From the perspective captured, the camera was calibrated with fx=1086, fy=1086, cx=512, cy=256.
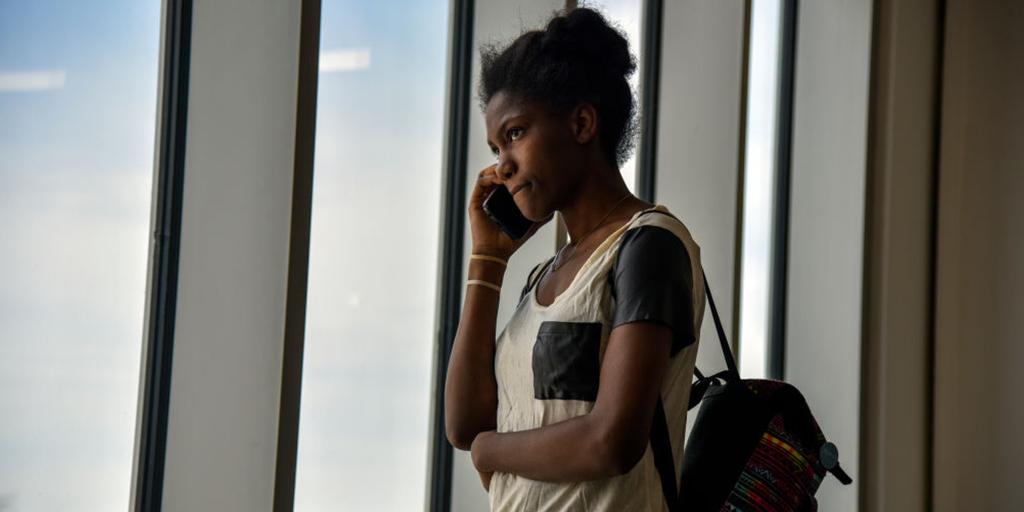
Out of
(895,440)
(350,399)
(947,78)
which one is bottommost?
(895,440)

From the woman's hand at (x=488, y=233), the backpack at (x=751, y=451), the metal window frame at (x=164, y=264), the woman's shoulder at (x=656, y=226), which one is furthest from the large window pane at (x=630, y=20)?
the woman's shoulder at (x=656, y=226)

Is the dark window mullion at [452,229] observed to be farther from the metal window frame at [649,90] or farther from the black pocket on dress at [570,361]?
the black pocket on dress at [570,361]

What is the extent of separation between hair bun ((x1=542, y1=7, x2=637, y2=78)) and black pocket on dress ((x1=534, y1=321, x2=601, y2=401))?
44cm

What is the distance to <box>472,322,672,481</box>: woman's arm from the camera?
1473 millimetres

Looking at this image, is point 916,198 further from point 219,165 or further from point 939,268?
point 219,165

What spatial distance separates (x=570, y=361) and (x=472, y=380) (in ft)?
1.07

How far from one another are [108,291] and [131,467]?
16.5 inches

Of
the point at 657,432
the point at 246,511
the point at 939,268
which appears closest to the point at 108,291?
the point at 246,511

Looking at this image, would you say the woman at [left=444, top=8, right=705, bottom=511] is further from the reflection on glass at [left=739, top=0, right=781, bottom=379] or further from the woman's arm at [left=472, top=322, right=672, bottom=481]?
the reflection on glass at [left=739, top=0, right=781, bottom=379]

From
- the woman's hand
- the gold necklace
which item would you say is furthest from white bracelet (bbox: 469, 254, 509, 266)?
the gold necklace

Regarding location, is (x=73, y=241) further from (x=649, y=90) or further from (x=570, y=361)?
(x=649, y=90)

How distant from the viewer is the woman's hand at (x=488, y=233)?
197 cm

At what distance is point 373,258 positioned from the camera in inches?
128

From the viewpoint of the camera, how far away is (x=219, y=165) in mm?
2633
